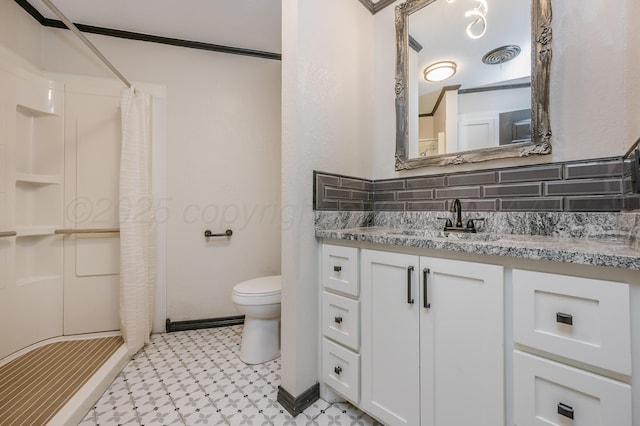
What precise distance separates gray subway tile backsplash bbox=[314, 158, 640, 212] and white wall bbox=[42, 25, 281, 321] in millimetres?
Answer: 1013

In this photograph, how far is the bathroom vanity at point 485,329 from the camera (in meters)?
0.63

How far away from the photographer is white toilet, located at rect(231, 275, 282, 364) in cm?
165

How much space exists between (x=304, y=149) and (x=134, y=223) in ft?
4.52

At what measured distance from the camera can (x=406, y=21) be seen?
1605 millimetres

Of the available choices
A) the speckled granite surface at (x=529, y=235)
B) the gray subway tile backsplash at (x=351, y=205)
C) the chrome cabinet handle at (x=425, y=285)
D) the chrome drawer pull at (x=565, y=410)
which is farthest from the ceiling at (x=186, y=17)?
the chrome drawer pull at (x=565, y=410)

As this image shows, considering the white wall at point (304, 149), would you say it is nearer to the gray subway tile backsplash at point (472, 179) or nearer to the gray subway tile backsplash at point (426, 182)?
the gray subway tile backsplash at point (426, 182)

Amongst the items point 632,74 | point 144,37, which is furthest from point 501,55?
point 144,37

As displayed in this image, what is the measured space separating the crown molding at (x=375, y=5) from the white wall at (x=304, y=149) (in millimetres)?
351

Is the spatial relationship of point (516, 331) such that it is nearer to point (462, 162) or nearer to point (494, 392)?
point (494, 392)

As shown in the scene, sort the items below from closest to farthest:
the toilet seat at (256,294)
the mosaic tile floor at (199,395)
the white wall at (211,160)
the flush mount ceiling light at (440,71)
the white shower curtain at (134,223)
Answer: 1. the mosaic tile floor at (199,395)
2. the flush mount ceiling light at (440,71)
3. the toilet seat at (256,294)
4. the white shower curtain at (134,223)
5. the white wall at (211,160)

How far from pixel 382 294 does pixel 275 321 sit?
981 mm

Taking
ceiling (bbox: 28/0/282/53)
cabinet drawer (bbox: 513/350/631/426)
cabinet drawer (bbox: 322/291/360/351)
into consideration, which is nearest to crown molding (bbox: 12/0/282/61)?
ceiling (bbox: 28/0/282/53)

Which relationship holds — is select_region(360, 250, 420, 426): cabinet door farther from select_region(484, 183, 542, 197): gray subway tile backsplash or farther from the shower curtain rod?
the shower curtain rod

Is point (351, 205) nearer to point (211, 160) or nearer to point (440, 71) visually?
point (440, 71)
